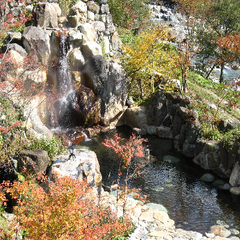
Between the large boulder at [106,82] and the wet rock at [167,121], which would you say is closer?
the wet rock at [167,121]

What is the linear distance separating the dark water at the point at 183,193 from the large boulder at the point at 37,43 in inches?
316

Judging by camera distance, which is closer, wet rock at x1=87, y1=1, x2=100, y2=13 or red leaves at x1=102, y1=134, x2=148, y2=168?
red leaves at x1=102, y1=134, x2=148, y2=168

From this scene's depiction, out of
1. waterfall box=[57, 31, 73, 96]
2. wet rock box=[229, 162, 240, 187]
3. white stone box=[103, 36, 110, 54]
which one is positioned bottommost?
wet rock box=[229, 162, 240, 187]

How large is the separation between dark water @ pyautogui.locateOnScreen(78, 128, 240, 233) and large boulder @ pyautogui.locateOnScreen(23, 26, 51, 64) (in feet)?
26.3

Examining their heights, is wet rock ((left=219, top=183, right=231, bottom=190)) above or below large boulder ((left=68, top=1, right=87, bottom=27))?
below

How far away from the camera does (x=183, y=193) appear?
12.3 m

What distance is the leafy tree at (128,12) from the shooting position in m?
29.5

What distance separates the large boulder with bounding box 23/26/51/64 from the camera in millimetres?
18062

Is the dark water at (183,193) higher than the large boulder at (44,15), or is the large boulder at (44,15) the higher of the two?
the large boulder at (44,15)

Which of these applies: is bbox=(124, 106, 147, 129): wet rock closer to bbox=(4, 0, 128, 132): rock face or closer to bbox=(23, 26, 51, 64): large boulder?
bbox=(4, 0, 128, 132): rock face

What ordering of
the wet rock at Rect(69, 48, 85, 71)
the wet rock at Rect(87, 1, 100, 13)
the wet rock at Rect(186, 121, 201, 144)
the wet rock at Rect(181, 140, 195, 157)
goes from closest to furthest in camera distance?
the wet rock at Rect(186, 121, 201, 144), the wet rock at Rect(181, 140, 195, 157), the wet rock at Rect(69, 48, 85, 71), the wet rock at Rect(87, 1, 100, 13)

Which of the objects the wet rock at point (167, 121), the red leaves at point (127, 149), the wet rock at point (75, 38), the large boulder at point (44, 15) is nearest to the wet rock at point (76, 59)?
the wet rock at point (75, 38)

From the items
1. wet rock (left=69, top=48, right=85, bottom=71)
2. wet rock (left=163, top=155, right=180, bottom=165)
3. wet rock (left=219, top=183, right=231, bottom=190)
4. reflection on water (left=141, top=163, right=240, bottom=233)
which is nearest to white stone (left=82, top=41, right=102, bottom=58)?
wet rock (left=69, top=48, right=85, bottom=71)

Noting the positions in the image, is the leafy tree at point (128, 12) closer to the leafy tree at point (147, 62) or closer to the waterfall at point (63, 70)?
the leafy tree at point (147, 62)
